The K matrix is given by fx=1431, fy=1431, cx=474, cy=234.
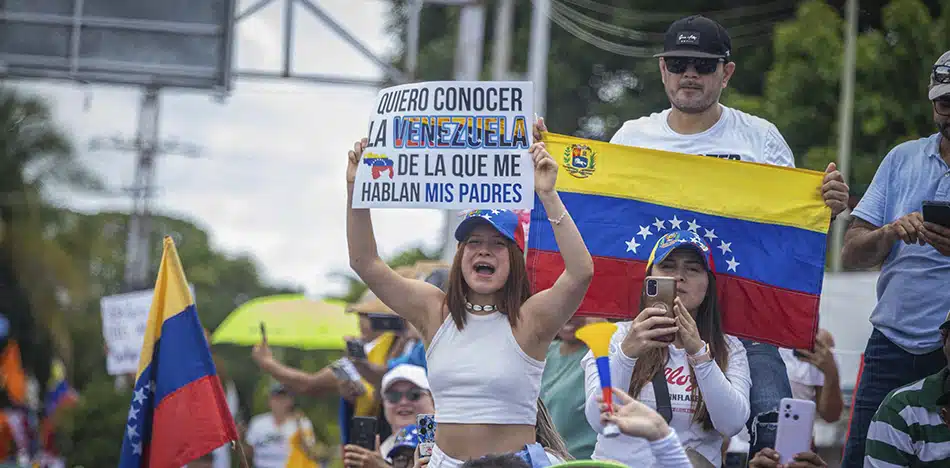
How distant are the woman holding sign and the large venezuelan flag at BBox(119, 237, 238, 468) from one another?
2118mm

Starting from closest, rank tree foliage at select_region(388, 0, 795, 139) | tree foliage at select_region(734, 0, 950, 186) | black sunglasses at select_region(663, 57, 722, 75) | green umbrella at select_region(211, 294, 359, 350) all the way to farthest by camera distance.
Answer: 1. black sunglasses at select_region(663, 57, 722, 75)
2. green umbrella at select_region(211, 294, 359, 350)
3. tree foliage at select_region(734, 0, 950, 186)
4. tree foliage at select_region(388, 0, 795, 139)

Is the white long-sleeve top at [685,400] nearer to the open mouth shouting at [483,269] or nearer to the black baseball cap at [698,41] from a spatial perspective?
the open mouth shouting at [483,269]

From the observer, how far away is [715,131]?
667 centimetres

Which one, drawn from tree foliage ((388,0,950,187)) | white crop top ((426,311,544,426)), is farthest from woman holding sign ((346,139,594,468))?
tree foliage ((388,0,950,187))

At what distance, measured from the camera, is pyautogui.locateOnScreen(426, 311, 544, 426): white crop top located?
556 centimetres

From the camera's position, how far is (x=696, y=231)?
6.52 metres

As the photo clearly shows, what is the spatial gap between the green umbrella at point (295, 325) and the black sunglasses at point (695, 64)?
7.25 meters

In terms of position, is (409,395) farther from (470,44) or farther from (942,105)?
(470,44)

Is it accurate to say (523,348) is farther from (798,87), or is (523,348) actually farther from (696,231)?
(798,87)

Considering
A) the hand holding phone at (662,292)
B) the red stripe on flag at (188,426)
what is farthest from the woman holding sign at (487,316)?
the red stripe on flag at (188,426)

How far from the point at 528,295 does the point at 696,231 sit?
3.50 feet

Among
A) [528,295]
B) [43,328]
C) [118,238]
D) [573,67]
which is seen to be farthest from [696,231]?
[118,238]

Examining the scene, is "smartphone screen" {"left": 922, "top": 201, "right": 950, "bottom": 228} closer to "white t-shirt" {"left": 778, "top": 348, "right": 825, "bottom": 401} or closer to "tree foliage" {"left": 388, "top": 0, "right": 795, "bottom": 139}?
"white t-shirt" {"left": 778, "top": 348, "right": 825, "bottom": 401}

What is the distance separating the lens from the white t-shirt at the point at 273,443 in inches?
495
